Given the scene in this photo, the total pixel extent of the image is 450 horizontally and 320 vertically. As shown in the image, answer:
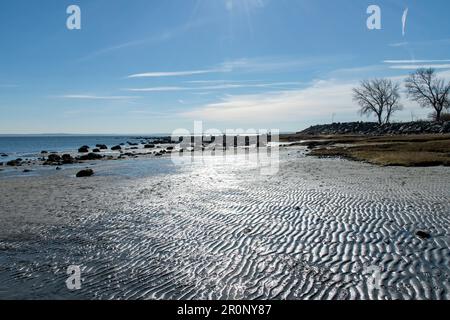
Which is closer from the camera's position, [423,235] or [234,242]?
[423,235]

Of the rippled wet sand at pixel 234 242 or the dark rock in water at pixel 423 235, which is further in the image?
the dark rock in water at pixel 423 235

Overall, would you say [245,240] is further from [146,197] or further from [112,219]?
[146,197]

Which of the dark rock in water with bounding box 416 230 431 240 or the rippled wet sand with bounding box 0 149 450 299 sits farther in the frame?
the dark rock in water with bounding box 416 230 431 240

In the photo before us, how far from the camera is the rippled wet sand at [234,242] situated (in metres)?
7.65

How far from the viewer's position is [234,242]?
35.2 ft

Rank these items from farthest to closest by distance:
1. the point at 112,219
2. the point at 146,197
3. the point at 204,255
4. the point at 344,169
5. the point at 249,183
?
1. the point at 344,169
2. the point at 249,183
3. the point at 146,197
4. the point at 112,219
5. the point at 204,255

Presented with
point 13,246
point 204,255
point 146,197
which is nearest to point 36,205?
point 146,197

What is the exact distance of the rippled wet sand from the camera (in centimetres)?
765

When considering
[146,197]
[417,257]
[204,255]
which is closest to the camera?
[417,257]

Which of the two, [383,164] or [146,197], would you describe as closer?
[146,197]

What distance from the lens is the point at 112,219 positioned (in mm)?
Answer: 14227

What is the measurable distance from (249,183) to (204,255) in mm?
13508

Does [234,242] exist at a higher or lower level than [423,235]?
lower
